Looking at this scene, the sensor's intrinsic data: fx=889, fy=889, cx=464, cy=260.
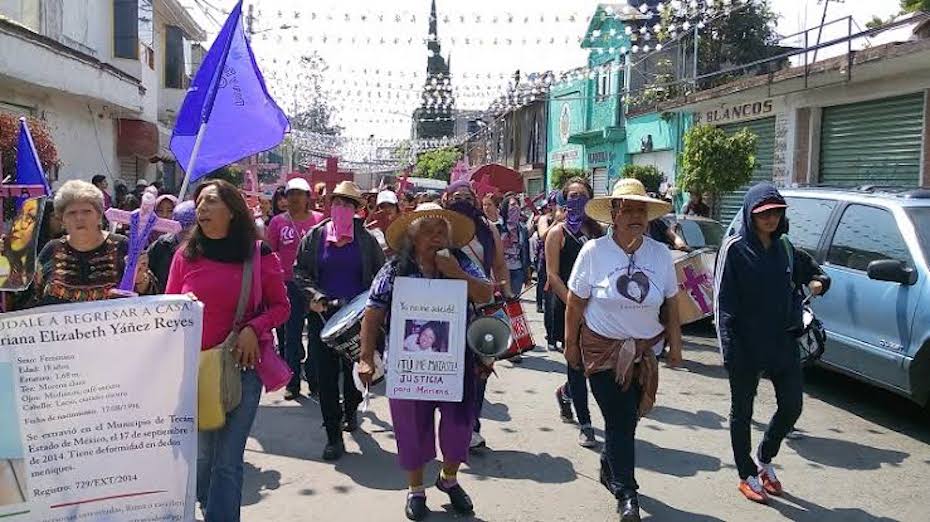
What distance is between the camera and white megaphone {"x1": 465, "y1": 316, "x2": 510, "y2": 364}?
15.7 feet

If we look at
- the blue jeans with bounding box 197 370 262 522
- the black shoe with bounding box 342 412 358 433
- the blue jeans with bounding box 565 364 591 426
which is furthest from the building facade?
the blue jeans with bounding box 197 370 262 522

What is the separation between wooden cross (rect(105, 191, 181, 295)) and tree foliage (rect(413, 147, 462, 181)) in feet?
189

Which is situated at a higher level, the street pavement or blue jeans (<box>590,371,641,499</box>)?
blue jeans (<box>590,371,641,499</box>)

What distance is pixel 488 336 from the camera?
480 cm

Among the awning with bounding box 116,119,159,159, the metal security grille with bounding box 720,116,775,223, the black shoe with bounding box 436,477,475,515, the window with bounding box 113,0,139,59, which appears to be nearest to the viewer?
the black shoe with bounding box 436,477,475,515

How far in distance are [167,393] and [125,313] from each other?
1.21 feet

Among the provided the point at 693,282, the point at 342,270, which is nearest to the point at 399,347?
the point at 342,270

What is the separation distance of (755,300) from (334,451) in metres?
2.87

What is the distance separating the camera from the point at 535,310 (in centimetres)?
1377

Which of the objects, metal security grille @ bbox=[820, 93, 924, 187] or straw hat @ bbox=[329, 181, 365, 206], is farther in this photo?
metal security grille @ bbox=[820, 93, 924, 187]

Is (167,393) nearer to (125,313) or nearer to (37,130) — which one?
(125,313)

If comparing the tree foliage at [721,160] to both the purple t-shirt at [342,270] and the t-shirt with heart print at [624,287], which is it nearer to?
the purple t-shirt at [342,270]

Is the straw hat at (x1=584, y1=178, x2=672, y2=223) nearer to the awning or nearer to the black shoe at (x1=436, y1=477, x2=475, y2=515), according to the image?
the black shoe at (x1=436, y1=477, x2=475, y2=515)

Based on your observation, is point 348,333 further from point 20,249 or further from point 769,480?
point 769,480
